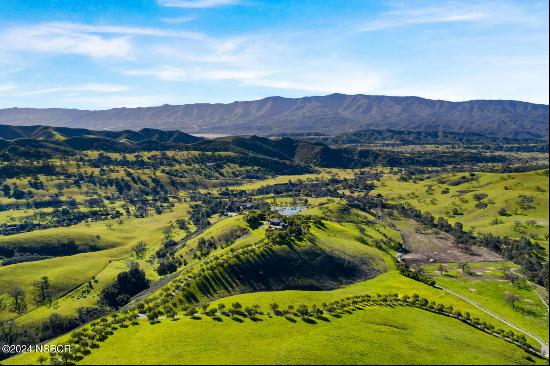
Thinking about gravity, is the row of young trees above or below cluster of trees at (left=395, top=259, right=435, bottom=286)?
above

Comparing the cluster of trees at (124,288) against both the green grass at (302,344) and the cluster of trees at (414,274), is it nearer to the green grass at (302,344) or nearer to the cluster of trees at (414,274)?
the green grass at (302,344)

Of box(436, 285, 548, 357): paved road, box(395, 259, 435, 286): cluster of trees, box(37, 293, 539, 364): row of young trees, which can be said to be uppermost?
box(37, 293, 539, 364): row of young trees

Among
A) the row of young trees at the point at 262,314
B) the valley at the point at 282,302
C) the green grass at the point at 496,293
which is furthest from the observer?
the green grass at the point at 496,293

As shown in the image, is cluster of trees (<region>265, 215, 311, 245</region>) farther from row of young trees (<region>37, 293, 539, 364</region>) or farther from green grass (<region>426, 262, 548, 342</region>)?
green grass (<region>426, 262, 548, 342</region>)

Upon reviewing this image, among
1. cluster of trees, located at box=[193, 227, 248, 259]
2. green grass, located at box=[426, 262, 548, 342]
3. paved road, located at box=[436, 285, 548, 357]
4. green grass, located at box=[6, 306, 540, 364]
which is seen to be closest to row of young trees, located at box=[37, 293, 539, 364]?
green grass, located at box=[6, 306, 540, 364]

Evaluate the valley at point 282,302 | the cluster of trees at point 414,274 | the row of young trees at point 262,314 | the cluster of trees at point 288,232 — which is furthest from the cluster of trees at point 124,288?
the cluster of trees at point 414,274

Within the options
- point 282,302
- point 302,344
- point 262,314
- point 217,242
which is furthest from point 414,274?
point 302,344

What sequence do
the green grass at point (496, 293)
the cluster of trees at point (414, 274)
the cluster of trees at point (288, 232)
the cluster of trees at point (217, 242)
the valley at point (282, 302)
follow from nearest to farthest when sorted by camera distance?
the valley at point (282, 302) < the green grass at point (496, 293) < the cluster of trees at point (414, 274) < the cluster of trees at point (288, 232) < the cluster of trees at point (217, 242)

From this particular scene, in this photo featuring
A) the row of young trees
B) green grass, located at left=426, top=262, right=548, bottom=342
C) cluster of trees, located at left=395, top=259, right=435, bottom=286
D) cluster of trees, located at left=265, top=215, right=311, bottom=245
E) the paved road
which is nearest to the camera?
the row of young trees

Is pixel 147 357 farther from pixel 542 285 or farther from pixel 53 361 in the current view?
pixel 542 285

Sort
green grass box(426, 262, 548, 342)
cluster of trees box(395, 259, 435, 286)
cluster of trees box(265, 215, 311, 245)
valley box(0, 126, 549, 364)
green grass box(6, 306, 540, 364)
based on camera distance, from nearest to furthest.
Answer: green grass box(6, 306, 540, 364), valley box(0, 126, 549, 364), green grass box(426, 262, 548, 342), cluster of trees box(395, 259, 435, 286), cluster of trees box(265, 215, 311, 245)

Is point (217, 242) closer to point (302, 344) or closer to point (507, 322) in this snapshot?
point (302, 344)
